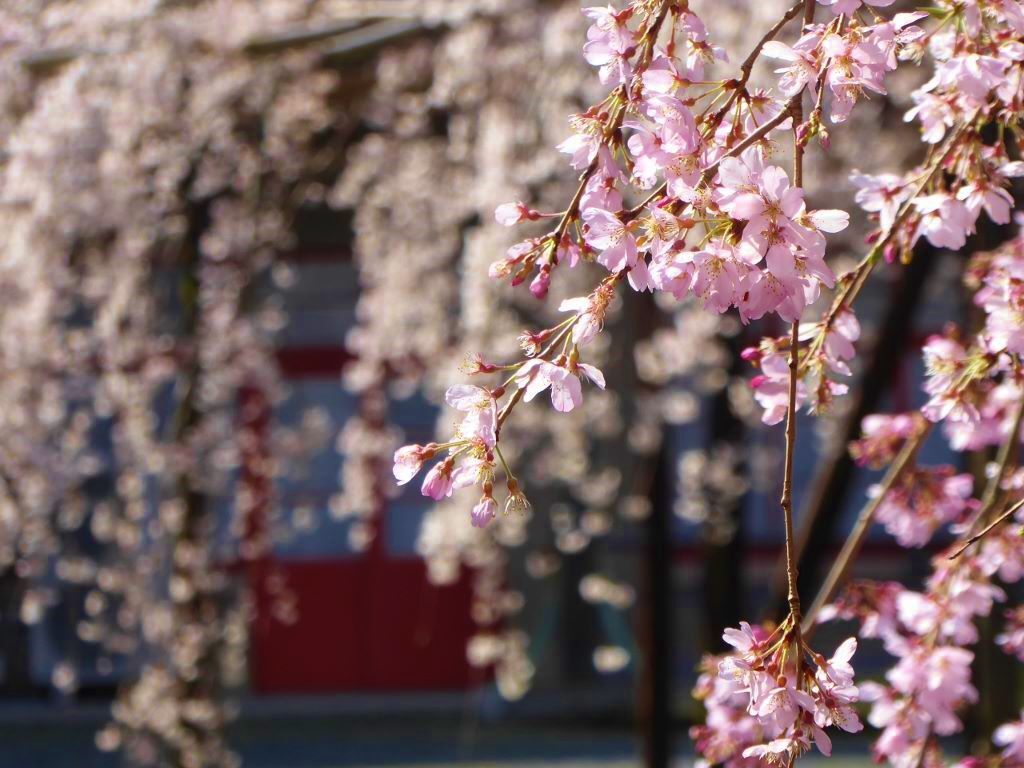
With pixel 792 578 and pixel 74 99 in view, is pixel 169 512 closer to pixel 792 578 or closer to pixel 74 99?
pixel 74 99

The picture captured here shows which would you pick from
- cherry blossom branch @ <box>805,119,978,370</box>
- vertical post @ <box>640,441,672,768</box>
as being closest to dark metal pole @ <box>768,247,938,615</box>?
vertical post @ <box>640,441,672,768</box>

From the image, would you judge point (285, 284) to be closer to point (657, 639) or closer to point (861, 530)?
point (657, 639)

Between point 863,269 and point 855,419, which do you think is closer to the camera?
point 863,269

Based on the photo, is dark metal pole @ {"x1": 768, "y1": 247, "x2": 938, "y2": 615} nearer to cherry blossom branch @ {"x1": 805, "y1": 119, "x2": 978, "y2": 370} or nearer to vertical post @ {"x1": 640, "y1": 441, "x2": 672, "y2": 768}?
vertical post @ {"x1": 640, "y1": 441, "x2": 672, "y2": 768}

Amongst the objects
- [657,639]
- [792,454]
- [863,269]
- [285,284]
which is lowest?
[657,639]

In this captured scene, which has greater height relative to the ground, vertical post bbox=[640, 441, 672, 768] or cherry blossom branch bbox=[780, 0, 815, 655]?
cherry blossom branch bbox=[780, 0, 815, 655]

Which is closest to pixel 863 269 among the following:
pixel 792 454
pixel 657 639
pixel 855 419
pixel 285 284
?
pixel 792 454

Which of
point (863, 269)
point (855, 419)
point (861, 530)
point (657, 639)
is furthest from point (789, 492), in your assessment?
point (657, 639)

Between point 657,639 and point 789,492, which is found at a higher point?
point 789,492

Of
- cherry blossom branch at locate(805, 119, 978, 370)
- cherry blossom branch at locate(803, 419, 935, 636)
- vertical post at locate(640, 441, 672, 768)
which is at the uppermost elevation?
cherry blossom branch at locate(805, 119, 978, 370)

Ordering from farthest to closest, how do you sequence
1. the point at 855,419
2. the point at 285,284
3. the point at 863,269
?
the point at 285,284 → the point at 855,419 → the point at 863,269

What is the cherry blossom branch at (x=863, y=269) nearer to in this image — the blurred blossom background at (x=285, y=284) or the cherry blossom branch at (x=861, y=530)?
the cherry blossom branch at (x=861, y=530)

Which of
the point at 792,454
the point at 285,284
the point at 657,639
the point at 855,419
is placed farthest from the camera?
the point at 285,284

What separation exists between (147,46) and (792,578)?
3.82 meters
